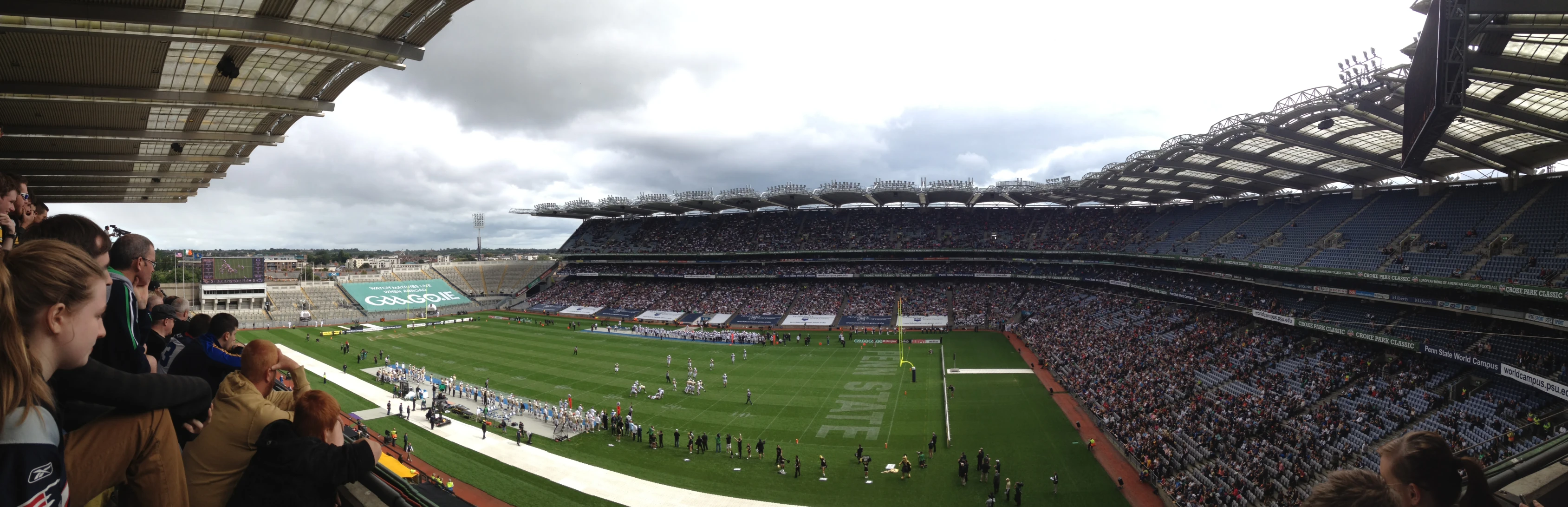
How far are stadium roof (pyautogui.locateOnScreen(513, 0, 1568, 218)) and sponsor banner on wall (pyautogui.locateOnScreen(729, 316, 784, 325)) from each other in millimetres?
27495

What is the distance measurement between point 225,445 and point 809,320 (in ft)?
172

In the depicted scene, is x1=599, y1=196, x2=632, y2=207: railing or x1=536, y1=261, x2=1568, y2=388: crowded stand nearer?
x1=536, y1=261, x2=1568, y2=388: crowded stand

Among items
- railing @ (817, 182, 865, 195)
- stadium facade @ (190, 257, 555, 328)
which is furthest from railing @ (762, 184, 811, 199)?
stadium facade @ (190, 257, 555, 328)

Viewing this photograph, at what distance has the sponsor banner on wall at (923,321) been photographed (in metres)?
50.8

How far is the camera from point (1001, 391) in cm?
3072

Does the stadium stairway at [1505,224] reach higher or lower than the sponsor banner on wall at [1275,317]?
higher

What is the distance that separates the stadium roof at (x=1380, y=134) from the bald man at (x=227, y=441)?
19277mm

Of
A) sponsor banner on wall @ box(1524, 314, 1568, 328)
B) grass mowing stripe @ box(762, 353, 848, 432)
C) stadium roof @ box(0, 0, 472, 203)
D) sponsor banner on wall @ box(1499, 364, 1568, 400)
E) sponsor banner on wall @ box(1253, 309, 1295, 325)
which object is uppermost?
stadium roof @ box(0, 0, 472, 203)

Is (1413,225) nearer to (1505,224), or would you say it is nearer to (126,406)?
(1505,224)

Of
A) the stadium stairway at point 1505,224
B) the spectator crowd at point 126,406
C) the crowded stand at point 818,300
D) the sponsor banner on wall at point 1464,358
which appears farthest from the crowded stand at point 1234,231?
the spectator crowd at point 126,406

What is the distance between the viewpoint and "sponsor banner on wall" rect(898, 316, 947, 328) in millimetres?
50750

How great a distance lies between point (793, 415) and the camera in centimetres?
2788

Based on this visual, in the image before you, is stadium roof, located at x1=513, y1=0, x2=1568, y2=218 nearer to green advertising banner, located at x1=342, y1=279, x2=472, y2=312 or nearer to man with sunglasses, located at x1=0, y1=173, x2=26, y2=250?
man with sunglasses, located at x1=0, y1=173, x2=26, y2=250

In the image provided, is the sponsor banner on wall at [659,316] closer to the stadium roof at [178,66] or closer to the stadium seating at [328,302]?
the stadium seating at [328,302]
